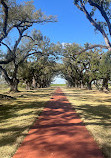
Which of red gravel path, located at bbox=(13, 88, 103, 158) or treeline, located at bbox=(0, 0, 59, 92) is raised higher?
treeline, located at bbox=(0, 0, 59, 92)

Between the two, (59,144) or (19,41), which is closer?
(59,144)

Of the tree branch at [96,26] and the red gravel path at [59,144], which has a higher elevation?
the tree branch at [96,26]

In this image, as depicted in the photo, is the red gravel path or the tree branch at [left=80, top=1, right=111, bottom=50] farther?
the tree branch at [left=80, top=1, right=111, bottom=50]

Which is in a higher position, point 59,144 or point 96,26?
point 96,26

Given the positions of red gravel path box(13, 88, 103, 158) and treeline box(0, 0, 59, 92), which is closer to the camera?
red gravel path box(13, 88, 103, 158)

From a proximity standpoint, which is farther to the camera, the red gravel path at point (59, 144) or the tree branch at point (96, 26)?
the tree branch at point (96, 26)

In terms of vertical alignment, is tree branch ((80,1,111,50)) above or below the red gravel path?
above

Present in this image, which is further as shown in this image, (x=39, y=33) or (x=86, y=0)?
(x=39, y=33)

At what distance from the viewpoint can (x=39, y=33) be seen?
2384 cm

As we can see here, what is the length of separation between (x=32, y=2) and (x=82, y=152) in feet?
58.1

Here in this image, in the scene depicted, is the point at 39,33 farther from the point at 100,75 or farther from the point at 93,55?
the point at 100,75

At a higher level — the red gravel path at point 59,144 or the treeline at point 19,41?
the treeline at point 19,41

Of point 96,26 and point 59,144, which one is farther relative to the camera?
point 96,26

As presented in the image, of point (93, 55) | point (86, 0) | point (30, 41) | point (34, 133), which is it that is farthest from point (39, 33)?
point (34, 133)
